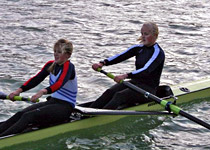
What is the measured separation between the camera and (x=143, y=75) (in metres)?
9.52

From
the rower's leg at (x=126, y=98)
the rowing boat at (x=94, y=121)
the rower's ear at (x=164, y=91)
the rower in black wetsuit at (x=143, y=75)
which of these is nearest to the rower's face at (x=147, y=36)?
the rower in black wetsuit at (x=143, y=75)

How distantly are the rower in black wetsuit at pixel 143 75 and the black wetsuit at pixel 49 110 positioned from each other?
100 cm

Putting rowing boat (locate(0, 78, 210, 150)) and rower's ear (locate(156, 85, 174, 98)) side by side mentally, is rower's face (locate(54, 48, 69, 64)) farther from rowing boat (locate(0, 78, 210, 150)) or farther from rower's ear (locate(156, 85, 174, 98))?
rower's ear (locate(156, 85, 174, 98))

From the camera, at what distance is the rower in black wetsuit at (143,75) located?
30.7ft

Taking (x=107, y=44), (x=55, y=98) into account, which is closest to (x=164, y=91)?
(x=55, y=98)

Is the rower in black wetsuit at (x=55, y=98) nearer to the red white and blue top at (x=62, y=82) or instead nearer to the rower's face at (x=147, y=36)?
the red white and blue top at (x=62, y=82)

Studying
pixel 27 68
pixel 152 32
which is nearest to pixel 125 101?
pixel 152 32

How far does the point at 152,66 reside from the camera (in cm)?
939

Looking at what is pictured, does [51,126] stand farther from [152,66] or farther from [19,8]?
[19,8]

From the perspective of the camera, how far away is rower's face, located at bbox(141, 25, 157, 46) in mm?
9398

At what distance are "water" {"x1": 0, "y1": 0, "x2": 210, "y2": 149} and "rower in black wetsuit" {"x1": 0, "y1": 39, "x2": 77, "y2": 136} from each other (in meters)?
0.67

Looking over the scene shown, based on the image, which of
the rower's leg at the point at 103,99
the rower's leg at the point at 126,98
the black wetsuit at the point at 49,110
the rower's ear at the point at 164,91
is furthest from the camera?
the rower's ear at the point at 164,91

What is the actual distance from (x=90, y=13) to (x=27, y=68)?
22.5ft

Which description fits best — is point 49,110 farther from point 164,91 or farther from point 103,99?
point 164,91
